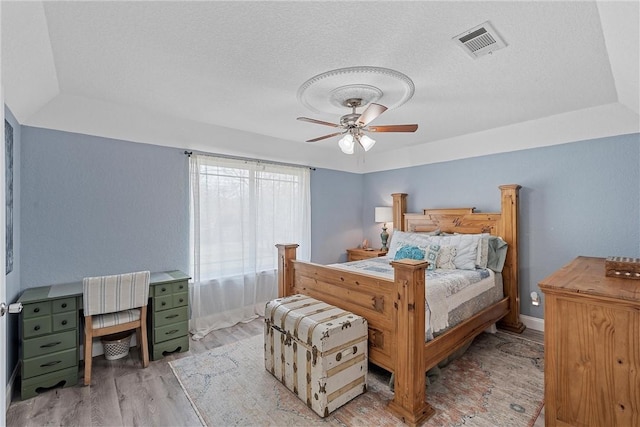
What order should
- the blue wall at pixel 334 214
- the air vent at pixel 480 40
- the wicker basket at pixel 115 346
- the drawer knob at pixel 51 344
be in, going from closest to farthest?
the air vent at pixel 480 40 < the drawer knob at pixel 51 344 < the wicker basket at pixel 115 346 < the blue wall at pixel 334 214

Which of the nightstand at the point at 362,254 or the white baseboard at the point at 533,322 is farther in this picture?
the nightstand at the point at 362,254

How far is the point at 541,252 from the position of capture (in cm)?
340

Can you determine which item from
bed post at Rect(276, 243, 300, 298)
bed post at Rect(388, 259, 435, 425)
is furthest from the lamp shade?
bed post at Rect(388, 259, 435, 425)

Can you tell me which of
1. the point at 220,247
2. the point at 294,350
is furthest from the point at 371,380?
the point at 220,247

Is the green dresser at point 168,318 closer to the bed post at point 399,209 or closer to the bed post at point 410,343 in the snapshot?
the bed post at point 410,343

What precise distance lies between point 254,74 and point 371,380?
2602 mm

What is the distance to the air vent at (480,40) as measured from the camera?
1.72 m

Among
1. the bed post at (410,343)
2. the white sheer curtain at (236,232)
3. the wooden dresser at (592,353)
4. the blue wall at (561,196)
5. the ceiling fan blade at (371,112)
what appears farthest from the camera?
the white sheer curtain at (236,232)

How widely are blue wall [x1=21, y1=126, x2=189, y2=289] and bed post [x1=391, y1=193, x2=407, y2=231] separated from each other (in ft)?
9.89

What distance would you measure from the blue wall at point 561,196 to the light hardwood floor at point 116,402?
1.96m

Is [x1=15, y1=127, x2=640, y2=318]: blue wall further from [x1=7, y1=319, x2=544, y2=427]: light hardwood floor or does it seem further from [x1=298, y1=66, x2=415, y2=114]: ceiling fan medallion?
[x1=298, y1=66, x2=415, y2=114]: ceiling fan medallion

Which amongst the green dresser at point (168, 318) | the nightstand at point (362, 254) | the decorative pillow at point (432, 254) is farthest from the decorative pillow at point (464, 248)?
the green dresser at point (168, 318)

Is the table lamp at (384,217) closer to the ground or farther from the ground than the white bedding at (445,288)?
farther from the ground

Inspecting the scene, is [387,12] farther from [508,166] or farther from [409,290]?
[508,166]
